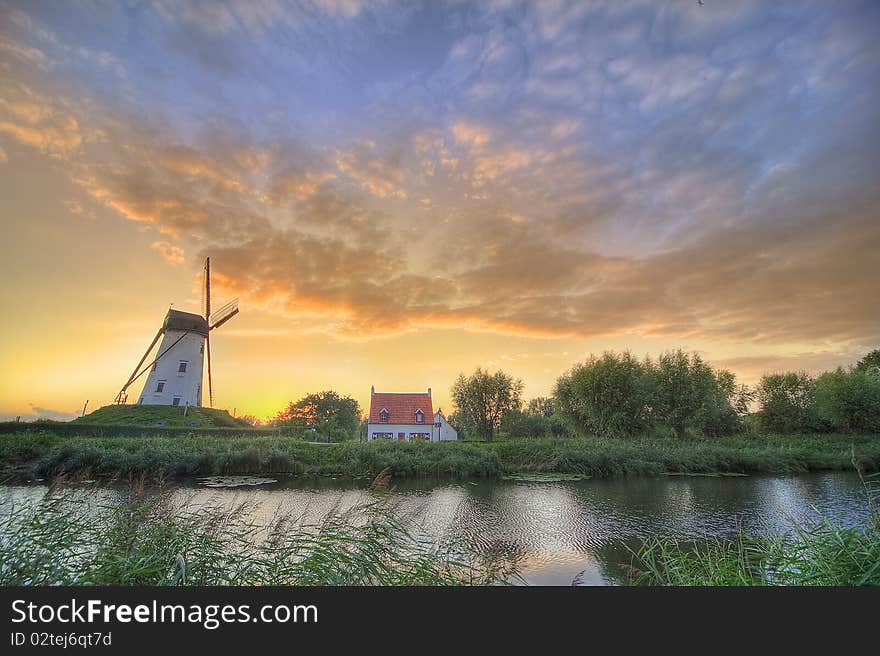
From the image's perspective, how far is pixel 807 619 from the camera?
94.7 inches

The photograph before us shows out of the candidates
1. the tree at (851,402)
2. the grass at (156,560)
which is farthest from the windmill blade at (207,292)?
the tree at (851,402)

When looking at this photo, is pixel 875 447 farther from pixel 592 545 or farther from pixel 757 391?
pixel 592 545

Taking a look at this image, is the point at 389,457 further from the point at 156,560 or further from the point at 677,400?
the point at 677,400

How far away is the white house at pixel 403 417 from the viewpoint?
43.3m

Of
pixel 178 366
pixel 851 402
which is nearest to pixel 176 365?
pixel 178 366

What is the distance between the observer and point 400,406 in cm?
4541

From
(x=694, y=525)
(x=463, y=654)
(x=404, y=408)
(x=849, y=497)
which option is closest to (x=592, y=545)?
(x=694, y=525)

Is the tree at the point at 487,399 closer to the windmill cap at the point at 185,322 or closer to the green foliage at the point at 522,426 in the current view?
the green foliage at the point at 522,426

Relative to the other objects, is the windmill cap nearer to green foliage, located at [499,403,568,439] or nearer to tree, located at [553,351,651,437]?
green foliage, located at [499,403,568,439]

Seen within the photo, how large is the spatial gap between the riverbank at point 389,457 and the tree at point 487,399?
1579cm

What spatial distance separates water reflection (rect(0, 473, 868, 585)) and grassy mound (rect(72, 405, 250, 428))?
61.4 feet

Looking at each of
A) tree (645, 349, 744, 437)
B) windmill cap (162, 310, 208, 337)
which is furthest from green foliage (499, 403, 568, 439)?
windmill cap (162, 310, 208, 337)

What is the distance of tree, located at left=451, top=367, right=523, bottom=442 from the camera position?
1660 inches

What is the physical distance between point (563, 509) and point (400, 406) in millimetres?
34098
